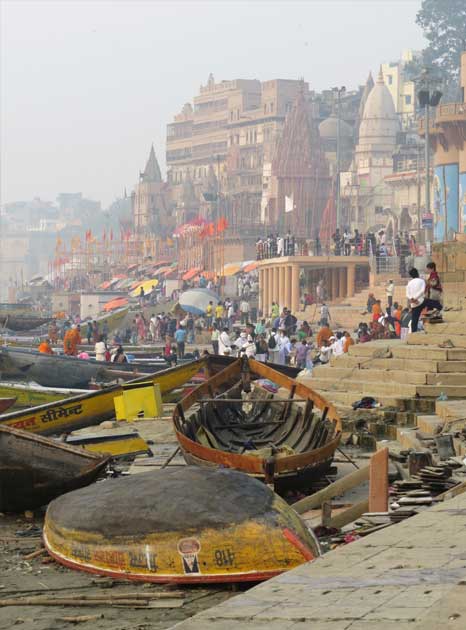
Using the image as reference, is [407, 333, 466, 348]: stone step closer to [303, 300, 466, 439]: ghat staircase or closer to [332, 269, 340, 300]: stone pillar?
[303, 300, 466, 439]: ghat staircase

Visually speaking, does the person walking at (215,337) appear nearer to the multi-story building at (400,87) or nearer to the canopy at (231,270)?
the canopy at (231,270)

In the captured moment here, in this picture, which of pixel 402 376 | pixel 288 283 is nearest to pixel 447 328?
pixel 402 376

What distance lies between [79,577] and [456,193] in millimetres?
41763

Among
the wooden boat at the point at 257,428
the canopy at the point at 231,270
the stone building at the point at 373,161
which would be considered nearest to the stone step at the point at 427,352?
the wooden boat at the point at 257,428

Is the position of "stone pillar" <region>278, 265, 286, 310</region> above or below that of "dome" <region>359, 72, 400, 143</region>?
Result: below

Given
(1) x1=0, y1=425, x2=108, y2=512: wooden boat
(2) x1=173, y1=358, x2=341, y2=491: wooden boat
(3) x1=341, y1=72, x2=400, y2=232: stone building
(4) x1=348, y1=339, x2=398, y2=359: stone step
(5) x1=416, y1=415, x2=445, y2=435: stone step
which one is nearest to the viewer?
(1) x1=0, y1=425, x2=108, y2=512: wooden boat

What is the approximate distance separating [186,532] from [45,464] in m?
3.18

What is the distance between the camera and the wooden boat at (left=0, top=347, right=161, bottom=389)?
2552cm

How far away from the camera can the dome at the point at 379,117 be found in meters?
100

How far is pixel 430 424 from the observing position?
46.4ft

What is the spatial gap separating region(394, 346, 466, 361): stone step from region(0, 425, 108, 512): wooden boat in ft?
21.2

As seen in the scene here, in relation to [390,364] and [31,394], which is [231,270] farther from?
[390,364]

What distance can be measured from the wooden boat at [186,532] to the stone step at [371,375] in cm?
761

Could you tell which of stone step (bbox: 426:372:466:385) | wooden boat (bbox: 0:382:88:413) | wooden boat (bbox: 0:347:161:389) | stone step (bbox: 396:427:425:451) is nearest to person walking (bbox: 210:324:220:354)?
wooden boat (bbox: 0:347:161:389)
